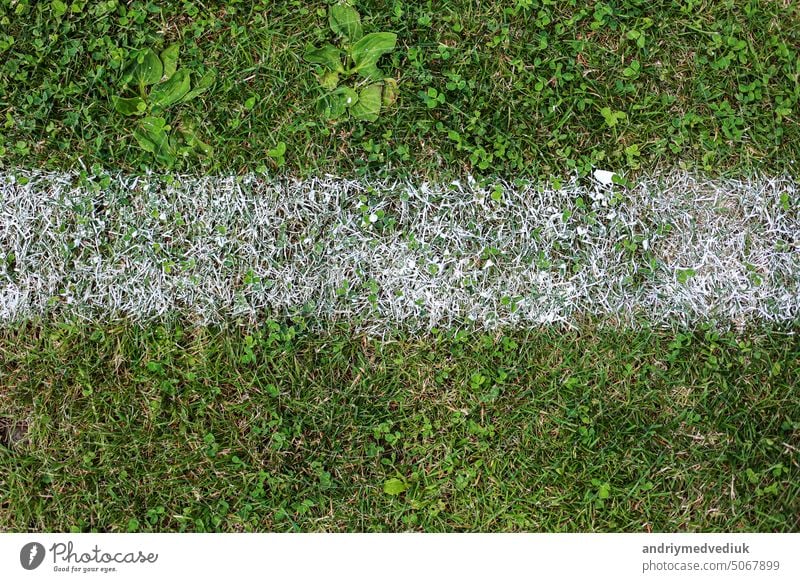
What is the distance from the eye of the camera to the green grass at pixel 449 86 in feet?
9.23

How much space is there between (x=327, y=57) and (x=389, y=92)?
34 centimetres

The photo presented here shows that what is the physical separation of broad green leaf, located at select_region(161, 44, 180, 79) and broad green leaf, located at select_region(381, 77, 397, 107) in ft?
3.27

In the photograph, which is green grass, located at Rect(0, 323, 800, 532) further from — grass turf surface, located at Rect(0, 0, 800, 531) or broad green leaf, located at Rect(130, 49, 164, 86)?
broad green leaf, located at Rect(130, 49, 164, 86)

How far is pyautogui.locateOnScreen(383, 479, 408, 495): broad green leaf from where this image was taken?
2.72 metres

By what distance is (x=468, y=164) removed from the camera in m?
2.83

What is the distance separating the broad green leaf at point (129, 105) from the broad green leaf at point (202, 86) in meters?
0.20

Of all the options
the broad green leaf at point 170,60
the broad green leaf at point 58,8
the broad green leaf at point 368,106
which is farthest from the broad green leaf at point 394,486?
the broad green leaf at point 58,8

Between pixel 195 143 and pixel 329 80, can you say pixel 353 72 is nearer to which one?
pixel 329 80

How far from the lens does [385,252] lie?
2.79 metres

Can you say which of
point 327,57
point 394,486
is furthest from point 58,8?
point 394,486

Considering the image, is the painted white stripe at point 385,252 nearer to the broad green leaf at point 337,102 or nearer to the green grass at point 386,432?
the green grass at point 386,432
